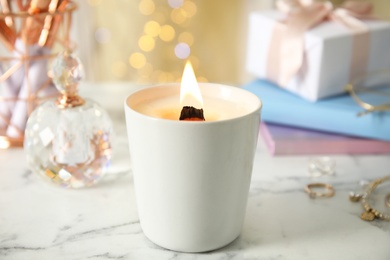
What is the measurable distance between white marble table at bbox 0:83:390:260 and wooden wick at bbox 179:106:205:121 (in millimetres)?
95

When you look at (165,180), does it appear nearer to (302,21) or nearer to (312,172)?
(312,172)

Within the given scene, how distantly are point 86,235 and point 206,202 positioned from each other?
0.10m

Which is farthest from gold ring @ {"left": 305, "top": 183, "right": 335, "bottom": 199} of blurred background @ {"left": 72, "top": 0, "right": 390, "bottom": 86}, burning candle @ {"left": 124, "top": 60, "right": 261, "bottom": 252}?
blurred background @ {"left": 72, "top": 0, "right": 390, "bottom": 86}

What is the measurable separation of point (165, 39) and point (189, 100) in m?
1.25

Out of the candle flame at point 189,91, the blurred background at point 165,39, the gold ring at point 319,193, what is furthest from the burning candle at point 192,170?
the blurred background at point 165,39

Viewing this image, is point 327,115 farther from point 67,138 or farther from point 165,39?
point 165,39

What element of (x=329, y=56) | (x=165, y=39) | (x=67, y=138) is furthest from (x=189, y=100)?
(x=165, y=39)

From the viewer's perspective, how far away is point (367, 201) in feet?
1.40

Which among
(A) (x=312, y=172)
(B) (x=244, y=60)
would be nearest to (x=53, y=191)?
(A) (x=312, y=172)

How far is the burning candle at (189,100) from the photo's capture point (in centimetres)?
36

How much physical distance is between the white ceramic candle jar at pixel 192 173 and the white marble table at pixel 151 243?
0.02 meters

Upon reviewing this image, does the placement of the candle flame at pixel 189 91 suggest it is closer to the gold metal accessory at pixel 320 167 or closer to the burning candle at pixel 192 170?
the burning candle at pixel 192 170

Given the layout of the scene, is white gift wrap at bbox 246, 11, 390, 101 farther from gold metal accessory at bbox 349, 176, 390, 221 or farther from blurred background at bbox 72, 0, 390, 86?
blurred background at bbox 72, 0, 390, 86

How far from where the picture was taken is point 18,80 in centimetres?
52
